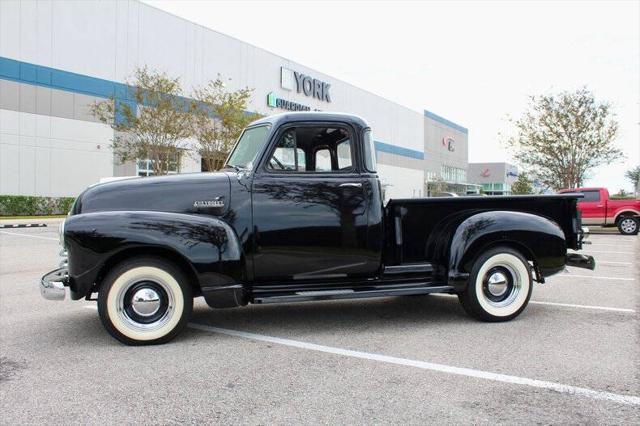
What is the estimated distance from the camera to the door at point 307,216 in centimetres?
482

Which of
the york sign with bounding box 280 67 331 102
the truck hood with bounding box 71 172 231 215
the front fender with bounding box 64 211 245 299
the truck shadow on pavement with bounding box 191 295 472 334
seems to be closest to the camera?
the front fender with bounding box 64 211 245 299

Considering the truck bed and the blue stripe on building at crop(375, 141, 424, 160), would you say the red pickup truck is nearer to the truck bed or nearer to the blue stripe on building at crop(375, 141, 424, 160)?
the truck bed

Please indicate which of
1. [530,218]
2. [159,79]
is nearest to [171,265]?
[530,218]

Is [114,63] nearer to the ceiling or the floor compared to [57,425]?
nearer to the ceiling

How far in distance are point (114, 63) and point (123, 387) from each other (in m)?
28.8

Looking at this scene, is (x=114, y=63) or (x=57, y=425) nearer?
(x=57, y=425)

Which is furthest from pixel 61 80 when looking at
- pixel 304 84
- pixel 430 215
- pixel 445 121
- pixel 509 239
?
pixel 445 121

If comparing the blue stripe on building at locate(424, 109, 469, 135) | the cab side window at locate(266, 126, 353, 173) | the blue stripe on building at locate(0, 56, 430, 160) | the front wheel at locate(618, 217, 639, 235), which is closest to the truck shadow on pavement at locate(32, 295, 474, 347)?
the cab side window at locate(266, 126, 353, 173)

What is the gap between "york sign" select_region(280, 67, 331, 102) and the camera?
4166 centimetres

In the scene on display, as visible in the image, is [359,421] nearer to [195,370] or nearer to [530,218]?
[195,370]

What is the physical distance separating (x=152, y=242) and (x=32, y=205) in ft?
79.1

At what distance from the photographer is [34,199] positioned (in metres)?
24.9

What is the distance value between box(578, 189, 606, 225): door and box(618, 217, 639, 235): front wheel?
26.7 inches

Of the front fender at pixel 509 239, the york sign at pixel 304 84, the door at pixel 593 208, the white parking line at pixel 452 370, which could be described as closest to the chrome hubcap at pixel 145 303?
the white parking line at pixel 452 370
